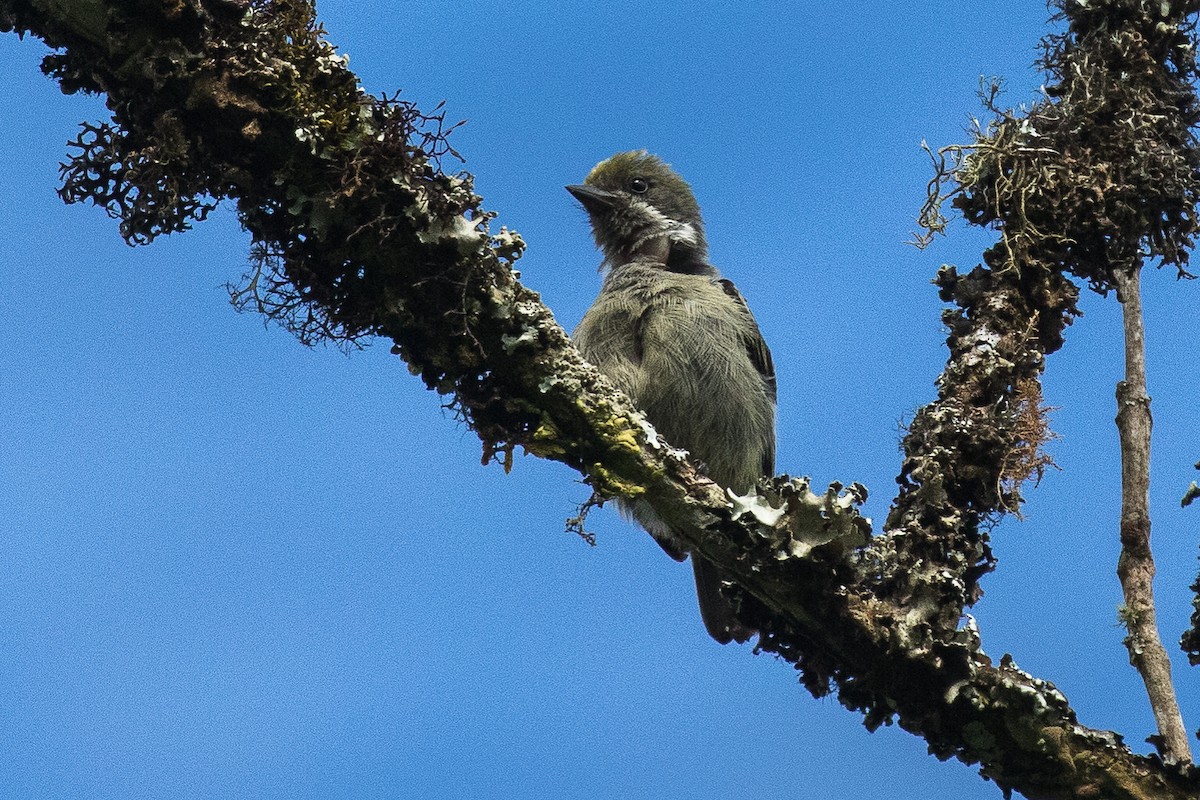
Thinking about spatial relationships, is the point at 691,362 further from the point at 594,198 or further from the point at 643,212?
the point at 594,198

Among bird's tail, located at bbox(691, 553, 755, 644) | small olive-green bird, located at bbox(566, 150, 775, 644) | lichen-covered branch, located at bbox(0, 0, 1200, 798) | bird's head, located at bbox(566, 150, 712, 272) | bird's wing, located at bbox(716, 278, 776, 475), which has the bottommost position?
lichen-covered branch, located at bbox(0, 0, 1200, 798)

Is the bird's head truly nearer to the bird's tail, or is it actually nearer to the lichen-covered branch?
the bird's tail

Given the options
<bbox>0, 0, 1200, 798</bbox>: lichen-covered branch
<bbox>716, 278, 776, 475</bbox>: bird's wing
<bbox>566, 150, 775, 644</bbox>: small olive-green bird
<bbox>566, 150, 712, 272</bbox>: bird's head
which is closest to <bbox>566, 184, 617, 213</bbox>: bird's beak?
<bbox>566, 150, 712, 272</bbox>: bird's head

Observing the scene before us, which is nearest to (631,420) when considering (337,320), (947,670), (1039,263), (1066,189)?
(337,320)

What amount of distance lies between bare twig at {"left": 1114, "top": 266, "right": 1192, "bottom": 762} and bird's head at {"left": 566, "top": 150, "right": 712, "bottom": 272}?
244cm

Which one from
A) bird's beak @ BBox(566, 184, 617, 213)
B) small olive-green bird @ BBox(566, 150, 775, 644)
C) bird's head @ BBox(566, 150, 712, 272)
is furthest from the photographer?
bird's beak @ BBox(566, 184, 617, 213)

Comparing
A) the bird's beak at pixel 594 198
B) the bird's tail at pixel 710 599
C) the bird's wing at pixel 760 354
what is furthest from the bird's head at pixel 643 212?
the bird's tail at pixel 710 599

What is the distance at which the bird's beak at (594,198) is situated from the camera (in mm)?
6801

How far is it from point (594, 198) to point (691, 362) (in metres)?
1.44

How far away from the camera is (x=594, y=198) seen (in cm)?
684

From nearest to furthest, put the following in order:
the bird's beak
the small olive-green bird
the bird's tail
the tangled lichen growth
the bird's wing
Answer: the tangled lichen growth
the small olive-green bird
the bird's tail
the bird's wing
the bird's beak

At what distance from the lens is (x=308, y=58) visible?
3734 millimetres

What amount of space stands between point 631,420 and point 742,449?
2.04 m

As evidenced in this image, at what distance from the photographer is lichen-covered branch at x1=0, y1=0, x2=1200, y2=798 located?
3.69 m
